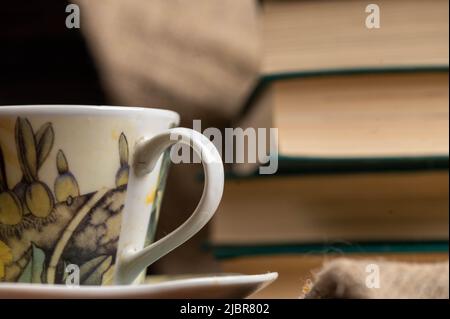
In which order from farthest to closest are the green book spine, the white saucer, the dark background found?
the dark background → the green book spine → the white saucer

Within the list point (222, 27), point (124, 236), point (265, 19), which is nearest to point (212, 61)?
point (222, 27)

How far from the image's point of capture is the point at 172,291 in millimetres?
285

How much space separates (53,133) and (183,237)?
0.08 meters

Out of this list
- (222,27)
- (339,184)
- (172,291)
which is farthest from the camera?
(222,27)

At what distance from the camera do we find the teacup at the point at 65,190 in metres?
0.35

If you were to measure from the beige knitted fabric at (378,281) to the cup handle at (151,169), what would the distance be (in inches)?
2.4

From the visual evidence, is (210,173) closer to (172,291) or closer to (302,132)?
(172,291)

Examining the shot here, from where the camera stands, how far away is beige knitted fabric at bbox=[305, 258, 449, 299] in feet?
1.04

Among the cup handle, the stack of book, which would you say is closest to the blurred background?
Answer: the stack of book

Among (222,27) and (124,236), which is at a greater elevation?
(222,27)

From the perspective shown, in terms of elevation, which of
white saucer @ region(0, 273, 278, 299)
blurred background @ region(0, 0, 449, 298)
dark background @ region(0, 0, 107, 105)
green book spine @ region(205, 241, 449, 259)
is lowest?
white saucer @ region(0, 273, 278, 299)

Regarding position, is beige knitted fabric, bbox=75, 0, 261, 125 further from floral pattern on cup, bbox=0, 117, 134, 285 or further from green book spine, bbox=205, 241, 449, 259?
floral pattern on cup, bbox=0, 117, 134, 285

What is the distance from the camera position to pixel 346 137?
534 millimetres

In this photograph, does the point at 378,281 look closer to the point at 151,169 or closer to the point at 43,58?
the point at 151,169
